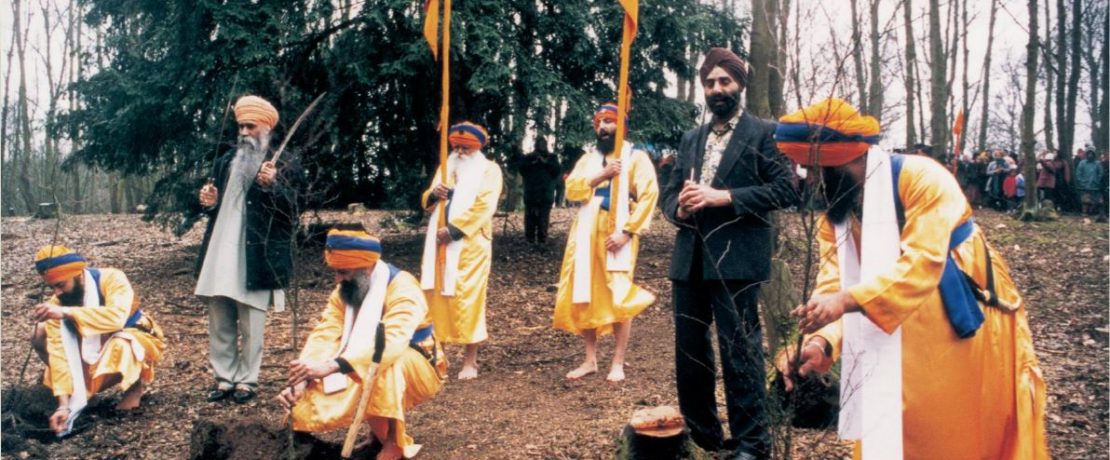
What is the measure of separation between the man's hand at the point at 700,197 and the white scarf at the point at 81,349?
11.7 feet

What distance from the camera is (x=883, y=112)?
3.51 m

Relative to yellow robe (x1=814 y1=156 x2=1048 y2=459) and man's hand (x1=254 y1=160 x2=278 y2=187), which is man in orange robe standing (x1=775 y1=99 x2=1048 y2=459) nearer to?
yellow robe (x1=814 y1=156 x2=1048 y2=459)

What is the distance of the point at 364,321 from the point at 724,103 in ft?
6.45

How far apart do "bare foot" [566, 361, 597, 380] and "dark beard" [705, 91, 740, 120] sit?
104 inches

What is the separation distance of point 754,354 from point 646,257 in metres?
8.27

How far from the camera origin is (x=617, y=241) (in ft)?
18.3

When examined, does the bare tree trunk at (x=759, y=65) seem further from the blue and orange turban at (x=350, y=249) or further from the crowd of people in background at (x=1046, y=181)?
the crowd of people in background at (x=1046, y=181)

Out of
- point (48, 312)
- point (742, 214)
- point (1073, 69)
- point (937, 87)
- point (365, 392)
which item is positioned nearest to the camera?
point (742, 214)

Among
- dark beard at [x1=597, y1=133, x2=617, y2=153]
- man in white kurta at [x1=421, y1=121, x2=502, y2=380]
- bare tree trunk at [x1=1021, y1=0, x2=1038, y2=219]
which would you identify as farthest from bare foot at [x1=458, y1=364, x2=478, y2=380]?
bare tree trunk at [x1=1021, y1=0, x2=1038, y2=219]

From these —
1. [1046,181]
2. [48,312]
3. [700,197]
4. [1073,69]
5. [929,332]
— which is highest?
[1073,69]

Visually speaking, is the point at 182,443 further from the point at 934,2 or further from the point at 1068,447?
the point at 934,2

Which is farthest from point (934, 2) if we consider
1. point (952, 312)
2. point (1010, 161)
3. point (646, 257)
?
point (952, 312)

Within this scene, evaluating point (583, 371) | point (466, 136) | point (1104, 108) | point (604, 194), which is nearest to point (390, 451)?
point (583, 371)

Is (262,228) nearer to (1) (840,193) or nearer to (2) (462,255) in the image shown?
(2) (462,255)
